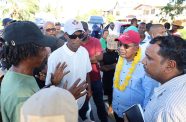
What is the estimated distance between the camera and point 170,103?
174 cm

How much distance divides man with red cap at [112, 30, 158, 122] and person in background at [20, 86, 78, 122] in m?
1.94

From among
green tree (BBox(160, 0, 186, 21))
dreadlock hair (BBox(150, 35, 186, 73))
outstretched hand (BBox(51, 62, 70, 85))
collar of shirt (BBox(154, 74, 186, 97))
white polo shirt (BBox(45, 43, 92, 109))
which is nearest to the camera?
collar of shirt (BBox(154, 74, 186, 97))

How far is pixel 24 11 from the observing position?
3606cm

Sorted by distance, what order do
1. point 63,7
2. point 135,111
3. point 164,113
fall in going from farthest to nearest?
1. point 63,7
2. point 135,111
3. point 164,113

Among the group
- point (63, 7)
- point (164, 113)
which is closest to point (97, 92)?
point (164, 113)

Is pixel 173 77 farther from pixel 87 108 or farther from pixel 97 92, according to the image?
pixel 97 92

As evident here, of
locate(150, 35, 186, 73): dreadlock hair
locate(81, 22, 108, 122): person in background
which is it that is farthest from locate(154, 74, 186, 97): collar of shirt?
locate(81, 22, 108, 122): person in background

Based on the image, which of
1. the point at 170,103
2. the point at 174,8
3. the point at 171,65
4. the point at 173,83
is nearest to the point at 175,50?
the point at 171,65

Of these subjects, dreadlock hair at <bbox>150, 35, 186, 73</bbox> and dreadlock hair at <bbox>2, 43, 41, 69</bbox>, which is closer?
dreadlock hair at <bbox>150, 35, 186, 73</bbox>

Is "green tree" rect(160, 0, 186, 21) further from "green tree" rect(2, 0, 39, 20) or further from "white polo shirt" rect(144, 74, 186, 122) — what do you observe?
"green tree" rect(2, 0, 39, 20)

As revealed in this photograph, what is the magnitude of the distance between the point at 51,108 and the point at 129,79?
214 centimetres

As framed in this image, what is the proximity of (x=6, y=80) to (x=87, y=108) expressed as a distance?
2348 millimetres

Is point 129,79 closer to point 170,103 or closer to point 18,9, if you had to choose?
point 170,103

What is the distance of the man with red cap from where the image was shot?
11.0 ft
